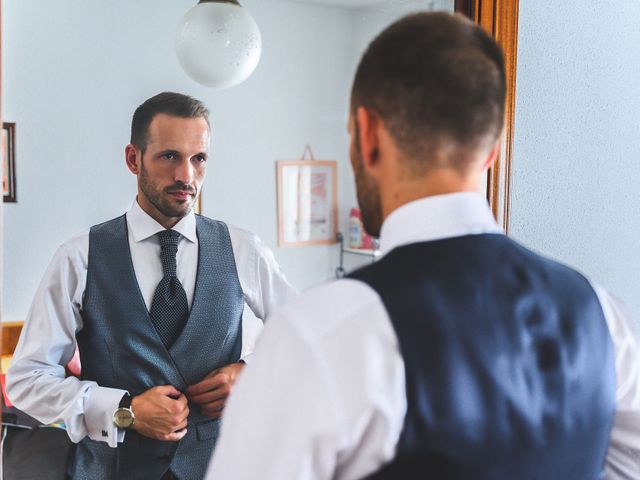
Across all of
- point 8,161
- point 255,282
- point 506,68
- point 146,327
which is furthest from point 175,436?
point 506,68

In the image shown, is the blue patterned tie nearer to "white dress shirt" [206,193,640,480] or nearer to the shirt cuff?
the shirt cuff

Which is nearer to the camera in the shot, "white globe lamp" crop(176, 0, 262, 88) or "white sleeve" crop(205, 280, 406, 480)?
"white sleeve" crop(205, 280, 406, 480)

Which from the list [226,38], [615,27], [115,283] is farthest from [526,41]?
[115,283]

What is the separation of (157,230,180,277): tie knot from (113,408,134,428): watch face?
0.93ft

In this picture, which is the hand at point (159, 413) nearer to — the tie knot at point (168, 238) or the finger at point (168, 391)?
the finger at point (168, 391)

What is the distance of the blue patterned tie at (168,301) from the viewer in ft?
4.32

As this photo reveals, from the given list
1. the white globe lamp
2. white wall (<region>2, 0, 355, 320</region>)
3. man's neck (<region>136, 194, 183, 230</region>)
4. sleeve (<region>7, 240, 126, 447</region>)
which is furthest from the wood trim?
sleeve (<region>7, 240, 126, 447</region>)

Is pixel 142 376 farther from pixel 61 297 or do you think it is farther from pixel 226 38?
pixel 226 38

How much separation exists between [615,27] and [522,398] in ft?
5.28

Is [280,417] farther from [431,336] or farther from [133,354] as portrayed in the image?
A: [133,354]

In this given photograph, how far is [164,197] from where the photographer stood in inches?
53.8

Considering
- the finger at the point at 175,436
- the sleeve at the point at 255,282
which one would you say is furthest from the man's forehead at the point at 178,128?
the finger at the point at 175,436

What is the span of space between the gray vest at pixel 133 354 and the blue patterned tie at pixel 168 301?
0.02 metres

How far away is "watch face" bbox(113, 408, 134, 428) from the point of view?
4.19 ft
